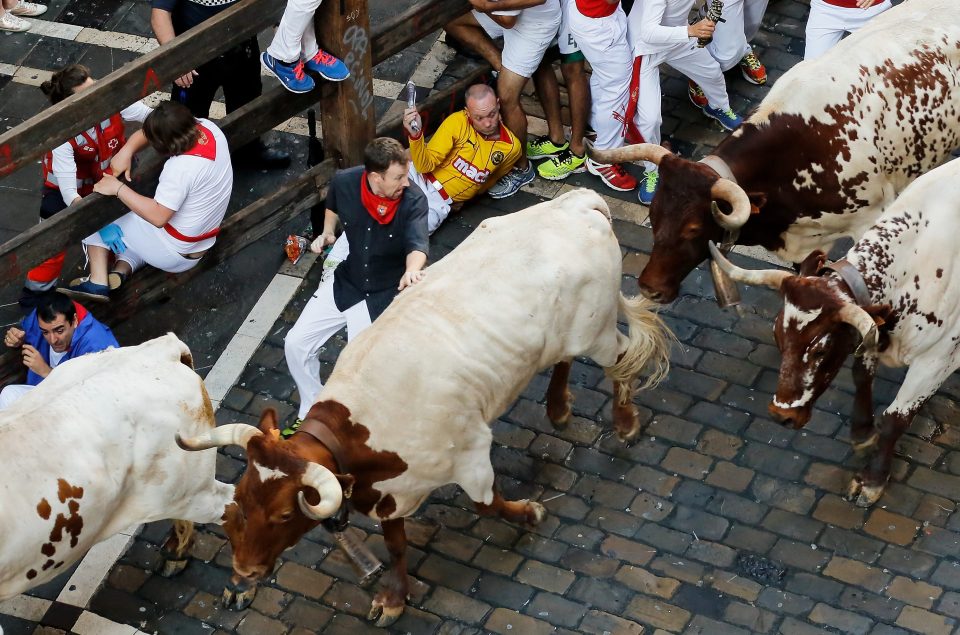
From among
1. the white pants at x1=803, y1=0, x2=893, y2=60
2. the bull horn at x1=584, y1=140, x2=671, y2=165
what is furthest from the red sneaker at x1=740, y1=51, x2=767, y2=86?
the bull horn at x1=584, y1=140, x2=671, y2=165

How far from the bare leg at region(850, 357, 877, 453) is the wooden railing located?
412cm

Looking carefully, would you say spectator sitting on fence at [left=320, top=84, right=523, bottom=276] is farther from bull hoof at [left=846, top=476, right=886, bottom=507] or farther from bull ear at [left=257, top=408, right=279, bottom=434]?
bull hoof at [left=846, top=476, right=886, bottom=507]

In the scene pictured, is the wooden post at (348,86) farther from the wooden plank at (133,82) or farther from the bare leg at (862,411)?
the bare leg at (862,411)

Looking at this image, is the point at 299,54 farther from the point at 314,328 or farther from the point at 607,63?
the point at 607,63

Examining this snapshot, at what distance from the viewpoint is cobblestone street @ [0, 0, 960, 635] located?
8008 mm

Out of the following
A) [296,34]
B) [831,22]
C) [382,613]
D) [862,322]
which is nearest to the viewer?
[862,322]

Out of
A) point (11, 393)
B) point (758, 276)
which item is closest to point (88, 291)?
point (11, 393)

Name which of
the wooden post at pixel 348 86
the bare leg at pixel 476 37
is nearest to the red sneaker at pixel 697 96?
the bare leg at pixel 476 37

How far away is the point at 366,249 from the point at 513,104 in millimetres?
2805

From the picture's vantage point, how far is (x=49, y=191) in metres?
9.81

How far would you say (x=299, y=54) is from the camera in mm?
9469

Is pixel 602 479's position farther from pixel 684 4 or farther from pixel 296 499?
pixel 684 4

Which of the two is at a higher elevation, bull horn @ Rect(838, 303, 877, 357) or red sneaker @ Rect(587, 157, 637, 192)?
bull horn @ Rect(838, 303, 877, 357)

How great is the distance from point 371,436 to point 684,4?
4.77m
